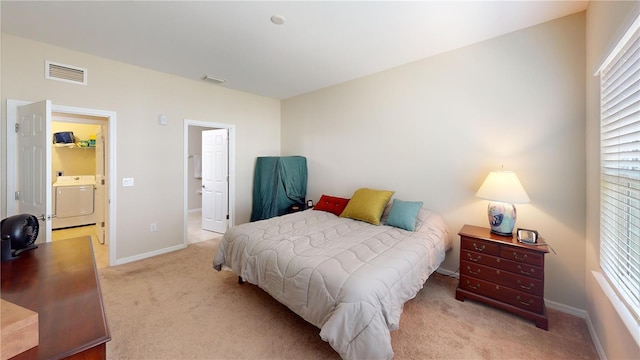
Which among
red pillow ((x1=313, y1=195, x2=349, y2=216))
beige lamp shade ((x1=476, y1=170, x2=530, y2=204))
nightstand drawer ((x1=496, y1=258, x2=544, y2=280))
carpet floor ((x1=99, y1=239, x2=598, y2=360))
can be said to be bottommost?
carpet floor ((x1=99, y1=239, x2=598, y2=360))

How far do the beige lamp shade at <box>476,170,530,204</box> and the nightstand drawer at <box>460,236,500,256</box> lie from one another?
0.42 metres

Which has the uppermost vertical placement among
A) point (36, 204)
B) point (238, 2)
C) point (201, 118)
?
point (238, 2)

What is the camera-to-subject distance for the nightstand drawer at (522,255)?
2.07 m

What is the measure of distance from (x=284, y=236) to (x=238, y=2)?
211 centimetres

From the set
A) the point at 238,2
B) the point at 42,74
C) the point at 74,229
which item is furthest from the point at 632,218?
the point at 74,229

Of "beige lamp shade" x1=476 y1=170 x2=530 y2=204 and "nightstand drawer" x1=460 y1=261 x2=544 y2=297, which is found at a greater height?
"beige lamp shade" x1=476 y1=170 x2=530 y2=204

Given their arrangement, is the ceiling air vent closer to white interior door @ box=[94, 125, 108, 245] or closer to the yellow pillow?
white interior door @ box=[94, 125, 108, 245]

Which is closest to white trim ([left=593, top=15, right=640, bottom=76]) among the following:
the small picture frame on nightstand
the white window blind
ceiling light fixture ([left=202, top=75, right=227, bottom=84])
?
the white window blind

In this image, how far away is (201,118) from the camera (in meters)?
4.00

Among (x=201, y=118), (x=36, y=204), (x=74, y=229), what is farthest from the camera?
A: (x=74, y=229)

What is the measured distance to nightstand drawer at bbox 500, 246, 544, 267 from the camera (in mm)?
2074

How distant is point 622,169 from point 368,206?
2.09 meters

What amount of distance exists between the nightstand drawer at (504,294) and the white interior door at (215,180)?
3.88 metres

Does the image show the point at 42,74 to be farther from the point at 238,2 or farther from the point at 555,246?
the point at 555,246
